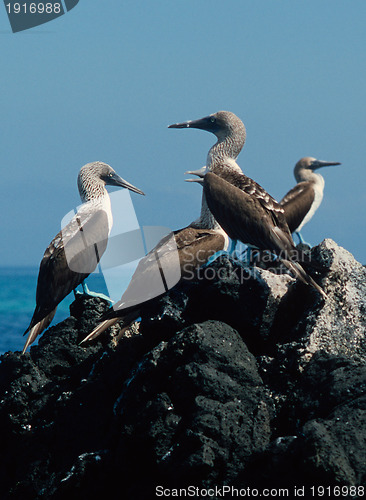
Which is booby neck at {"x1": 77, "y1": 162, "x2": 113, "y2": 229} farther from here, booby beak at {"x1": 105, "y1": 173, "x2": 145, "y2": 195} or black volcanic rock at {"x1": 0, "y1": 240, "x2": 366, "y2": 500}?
black volcanic rock at {"x1": 0, "y1": 240, "x2": 366, "y2": 500}

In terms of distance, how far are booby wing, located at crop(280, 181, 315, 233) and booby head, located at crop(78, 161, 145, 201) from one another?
3.06 metres

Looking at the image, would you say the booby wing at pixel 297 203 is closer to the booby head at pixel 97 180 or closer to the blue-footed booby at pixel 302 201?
the blue-footed booby at pixel 302 201

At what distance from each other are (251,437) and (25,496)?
2.29 m

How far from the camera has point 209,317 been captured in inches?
250

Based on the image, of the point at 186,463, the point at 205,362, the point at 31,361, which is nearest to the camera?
the point at 186,463

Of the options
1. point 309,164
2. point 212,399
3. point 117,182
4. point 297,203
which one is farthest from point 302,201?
point 212,399

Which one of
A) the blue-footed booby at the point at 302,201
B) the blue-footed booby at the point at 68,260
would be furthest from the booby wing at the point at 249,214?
the blue-footed booby at the point at 302,201

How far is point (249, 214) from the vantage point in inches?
289

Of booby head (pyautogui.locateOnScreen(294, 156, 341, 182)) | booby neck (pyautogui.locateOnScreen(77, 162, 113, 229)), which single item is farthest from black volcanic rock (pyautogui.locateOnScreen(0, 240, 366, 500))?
booby head (pyautogui.locateOnScreen(294, 156, 341, 182))

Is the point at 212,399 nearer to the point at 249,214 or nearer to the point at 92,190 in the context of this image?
the point at 249,214

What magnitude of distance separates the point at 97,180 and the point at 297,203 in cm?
397

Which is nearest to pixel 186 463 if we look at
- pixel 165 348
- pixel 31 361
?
pixel 165 348

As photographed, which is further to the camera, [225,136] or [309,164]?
[309,164]

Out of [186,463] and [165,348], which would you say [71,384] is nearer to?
[165,348]
